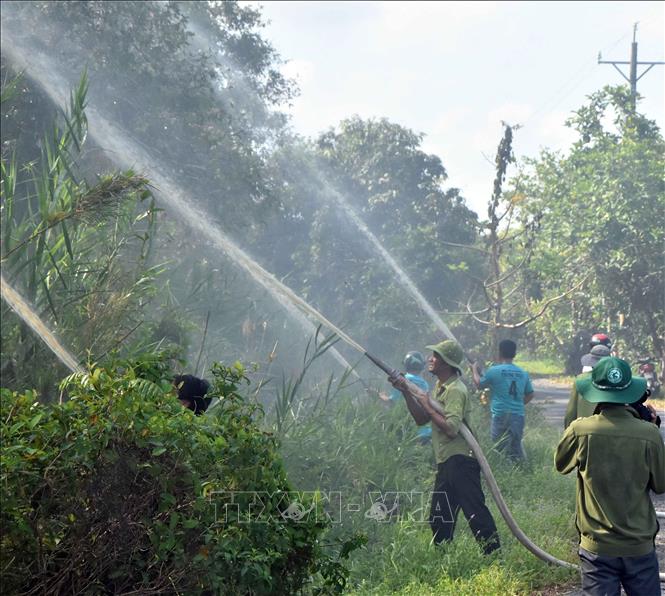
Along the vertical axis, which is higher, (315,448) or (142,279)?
(142,279)

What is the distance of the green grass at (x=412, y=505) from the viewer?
6574mm

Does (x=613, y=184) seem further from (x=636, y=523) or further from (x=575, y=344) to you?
(x=636, y=523)

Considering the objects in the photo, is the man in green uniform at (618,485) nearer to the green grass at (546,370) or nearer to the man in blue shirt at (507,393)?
the man in blue shirt at (507,393)

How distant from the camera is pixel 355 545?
395cm

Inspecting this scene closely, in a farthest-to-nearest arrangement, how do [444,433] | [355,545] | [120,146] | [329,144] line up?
[329,144]
[120,146]
[444,433]
[355,545]

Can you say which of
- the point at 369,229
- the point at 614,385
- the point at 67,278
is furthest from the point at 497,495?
the point at 369,229

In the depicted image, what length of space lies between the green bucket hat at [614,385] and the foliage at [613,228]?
19.5 metres

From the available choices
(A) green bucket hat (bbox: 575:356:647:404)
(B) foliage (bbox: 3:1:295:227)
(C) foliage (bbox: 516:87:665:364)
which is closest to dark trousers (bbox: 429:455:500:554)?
(A) green bucket hat (bbox: 575:356:647:404)

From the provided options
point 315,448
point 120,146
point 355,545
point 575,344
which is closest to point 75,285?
point 315,448

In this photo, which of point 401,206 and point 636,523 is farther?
point 401,206

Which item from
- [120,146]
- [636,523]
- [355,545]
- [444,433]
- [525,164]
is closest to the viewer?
[355,545]

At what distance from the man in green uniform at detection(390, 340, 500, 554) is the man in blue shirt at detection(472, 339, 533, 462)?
2.72m

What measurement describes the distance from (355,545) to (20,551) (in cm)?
126

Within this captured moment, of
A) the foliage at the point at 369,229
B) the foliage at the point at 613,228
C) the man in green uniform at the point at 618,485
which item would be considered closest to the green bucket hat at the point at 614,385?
the man in green uniform at the point at 618,485
